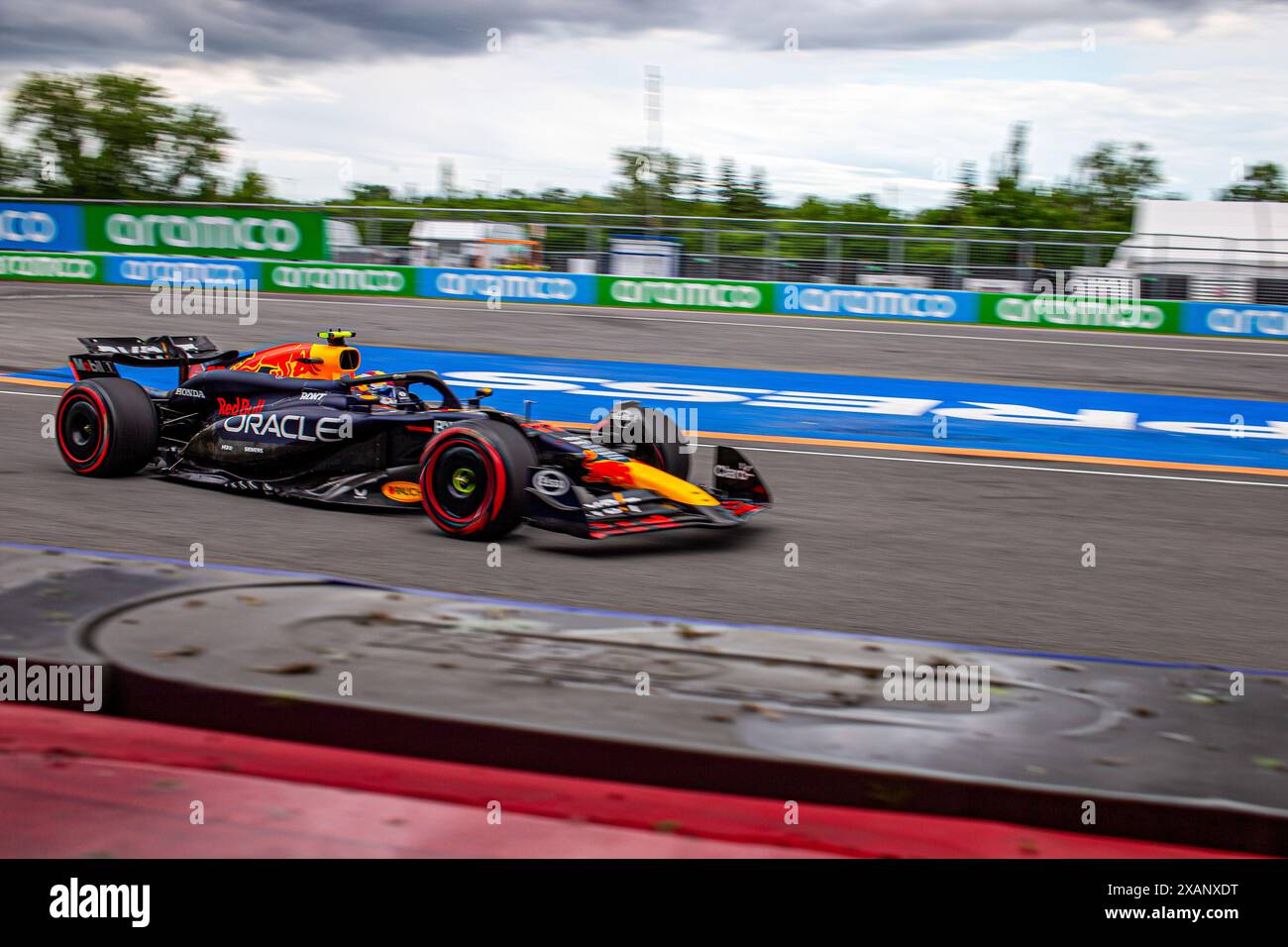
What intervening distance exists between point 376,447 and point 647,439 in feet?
5.40

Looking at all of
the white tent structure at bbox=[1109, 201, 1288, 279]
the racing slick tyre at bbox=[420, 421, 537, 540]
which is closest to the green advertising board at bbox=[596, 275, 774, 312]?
the white tent structure at bbox=[1109, 201, 1288, 279]

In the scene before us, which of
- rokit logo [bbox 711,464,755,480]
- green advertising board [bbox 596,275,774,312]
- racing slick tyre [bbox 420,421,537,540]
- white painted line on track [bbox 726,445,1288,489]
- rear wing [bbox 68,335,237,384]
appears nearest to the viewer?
racing slick tyre [bbox 420,421,537,540]

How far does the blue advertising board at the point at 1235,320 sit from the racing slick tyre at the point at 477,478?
1848cm

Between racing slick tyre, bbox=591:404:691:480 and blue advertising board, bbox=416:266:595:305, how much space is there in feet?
57.3

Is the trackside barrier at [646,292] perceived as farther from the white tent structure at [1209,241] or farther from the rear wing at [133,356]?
the rear wing at [133,356]

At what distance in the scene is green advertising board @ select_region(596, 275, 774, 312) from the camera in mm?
24219

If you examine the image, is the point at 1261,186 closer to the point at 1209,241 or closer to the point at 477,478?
the point at 1209,241

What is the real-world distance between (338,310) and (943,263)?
1115cm

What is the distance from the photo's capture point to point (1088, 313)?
73.7ft

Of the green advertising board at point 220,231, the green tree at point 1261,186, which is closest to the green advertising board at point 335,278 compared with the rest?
the green advertising board at point 220,231

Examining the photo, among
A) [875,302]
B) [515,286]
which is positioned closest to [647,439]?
[875,302]

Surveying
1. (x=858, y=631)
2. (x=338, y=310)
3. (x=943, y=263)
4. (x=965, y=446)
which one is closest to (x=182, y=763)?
(x=858, y=631)

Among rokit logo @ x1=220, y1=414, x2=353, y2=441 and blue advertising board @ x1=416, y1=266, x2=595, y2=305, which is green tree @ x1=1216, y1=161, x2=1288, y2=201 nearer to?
blue advertising board @ x1=416, y1=266, x2=595, y2=305

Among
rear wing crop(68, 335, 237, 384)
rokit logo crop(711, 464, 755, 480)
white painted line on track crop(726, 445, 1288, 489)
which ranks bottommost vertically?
white painted line on track crop(726, 445, 1288, 489)
